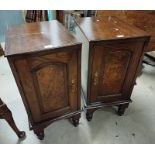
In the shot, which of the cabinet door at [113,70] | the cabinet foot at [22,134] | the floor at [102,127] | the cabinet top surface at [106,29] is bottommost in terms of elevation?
the floor at [102,127]

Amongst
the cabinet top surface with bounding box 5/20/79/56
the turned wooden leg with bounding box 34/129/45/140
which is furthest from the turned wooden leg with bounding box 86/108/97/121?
the cabinet top surface with bounding box 5/20/79/56

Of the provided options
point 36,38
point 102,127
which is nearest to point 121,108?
point 102,127

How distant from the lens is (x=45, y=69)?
0.88 meters

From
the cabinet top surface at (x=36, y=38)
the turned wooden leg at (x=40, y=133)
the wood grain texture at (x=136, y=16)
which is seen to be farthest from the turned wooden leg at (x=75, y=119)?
the wood grain texture at (x=136, y=16)

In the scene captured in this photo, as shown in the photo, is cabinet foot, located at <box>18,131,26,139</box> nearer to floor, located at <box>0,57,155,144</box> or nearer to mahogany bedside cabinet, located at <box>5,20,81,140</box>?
floor, located at <box>0,57,155,144</box>

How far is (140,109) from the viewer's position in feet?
5.17

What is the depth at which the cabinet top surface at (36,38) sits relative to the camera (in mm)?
790

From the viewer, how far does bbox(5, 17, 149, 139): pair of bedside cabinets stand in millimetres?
826

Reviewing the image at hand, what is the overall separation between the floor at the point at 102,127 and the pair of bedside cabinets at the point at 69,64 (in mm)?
149

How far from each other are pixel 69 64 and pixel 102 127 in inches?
31.1

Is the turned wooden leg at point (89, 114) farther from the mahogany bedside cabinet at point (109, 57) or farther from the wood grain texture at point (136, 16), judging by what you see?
the wood grain texture at point (136, 16)

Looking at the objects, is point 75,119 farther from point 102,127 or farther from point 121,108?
point 121,108

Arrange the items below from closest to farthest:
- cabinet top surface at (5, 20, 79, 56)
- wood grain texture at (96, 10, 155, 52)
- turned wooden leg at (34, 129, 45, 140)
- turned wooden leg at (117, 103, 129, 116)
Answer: cabinet top surface at (5, 20, 79, 56) → turned wooden leg at (34, 129, 45, 140) → turned wooden leg at (117, 103, 129, 116) → wood grain texture at (96, 10, 155, 52)

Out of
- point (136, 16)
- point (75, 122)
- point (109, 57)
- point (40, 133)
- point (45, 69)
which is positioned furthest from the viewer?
point (136, 16)
